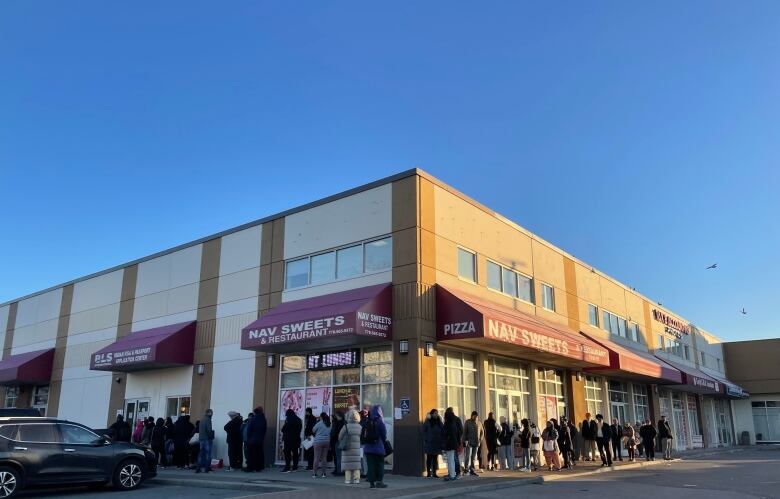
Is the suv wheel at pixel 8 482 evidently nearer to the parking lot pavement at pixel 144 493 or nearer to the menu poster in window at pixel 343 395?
the parking lot pavement at pixel 144 493

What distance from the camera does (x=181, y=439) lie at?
1816 cm

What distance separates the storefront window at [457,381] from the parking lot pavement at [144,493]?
5801mm

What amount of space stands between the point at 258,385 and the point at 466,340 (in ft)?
22.2

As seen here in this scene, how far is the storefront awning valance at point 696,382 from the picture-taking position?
3076 cm

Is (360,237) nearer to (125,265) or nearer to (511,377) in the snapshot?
(511,377)

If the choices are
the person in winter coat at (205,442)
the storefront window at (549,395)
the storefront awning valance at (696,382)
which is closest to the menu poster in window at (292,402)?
the person in winter coat at (205,442)

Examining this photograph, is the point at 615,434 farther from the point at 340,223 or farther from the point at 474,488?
the point at 340,223

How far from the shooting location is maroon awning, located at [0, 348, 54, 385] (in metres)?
26.9

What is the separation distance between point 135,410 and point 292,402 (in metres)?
8.45

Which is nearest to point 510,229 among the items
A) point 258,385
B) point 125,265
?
point 258,385

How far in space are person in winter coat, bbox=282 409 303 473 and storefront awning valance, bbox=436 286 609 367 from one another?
4391mm

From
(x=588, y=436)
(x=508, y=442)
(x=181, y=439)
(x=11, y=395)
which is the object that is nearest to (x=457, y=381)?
(x=508, y=442)

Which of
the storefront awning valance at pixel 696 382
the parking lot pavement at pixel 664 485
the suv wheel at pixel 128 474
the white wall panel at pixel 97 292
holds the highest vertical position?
the white wall panel at pixel 97 292

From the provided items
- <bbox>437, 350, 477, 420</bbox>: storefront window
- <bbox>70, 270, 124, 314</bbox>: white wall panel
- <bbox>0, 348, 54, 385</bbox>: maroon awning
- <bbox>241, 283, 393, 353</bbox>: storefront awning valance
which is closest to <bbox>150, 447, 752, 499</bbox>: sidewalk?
<bbox>437, 350, 477, 420</bbox>: storefront window
